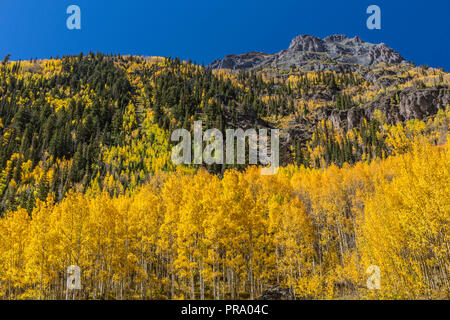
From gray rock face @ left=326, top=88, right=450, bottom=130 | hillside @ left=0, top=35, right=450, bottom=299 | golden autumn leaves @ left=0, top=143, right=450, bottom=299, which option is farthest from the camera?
gray rock face @ left=326, top=88, right=450, bottom=130

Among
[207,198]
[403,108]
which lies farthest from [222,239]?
[403,108]

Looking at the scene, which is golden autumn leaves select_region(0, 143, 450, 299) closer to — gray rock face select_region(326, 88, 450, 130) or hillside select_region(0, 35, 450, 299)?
hillside select_region(0, 35, 450, 299)

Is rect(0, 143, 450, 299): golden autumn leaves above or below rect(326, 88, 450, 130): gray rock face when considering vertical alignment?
below

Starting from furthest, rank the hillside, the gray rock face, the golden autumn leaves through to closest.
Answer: the gray rock face < the hillside < the golden autumn leaves

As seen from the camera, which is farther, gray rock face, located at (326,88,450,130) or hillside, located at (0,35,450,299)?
gray rock face, located at (326,88,450,130)

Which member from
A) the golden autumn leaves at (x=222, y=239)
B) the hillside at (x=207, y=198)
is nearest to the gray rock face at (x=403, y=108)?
the hillside at (x=207, y=198)

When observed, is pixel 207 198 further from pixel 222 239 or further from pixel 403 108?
pixel 403 108

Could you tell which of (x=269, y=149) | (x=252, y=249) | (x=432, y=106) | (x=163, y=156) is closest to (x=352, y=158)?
(x=269, y=149)

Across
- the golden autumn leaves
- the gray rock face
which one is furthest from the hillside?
the gray rock face

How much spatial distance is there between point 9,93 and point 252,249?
222974mm

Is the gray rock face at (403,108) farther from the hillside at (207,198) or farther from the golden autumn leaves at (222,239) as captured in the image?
the golden autumn leaves at (222,239)

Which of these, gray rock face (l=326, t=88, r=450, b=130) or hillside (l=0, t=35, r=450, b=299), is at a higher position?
gray rock face (l=326, t=88, r=450, b=130)
